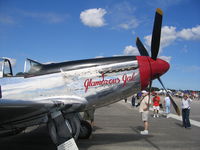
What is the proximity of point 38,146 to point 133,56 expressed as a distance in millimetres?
3530

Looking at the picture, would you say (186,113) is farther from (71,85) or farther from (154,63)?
(71,85)

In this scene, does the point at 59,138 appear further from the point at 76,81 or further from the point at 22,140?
the point at 22,140

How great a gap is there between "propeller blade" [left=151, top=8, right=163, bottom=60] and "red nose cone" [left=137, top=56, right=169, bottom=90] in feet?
0.72

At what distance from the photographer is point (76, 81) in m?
A: 5.62

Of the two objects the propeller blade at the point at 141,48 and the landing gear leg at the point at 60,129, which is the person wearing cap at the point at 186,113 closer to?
the propeller blade at the point at 141,48

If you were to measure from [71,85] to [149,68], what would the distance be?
6.98ft

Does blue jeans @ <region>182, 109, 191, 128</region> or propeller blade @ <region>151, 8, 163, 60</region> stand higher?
propeller blade @ <region>151, 8, 163, 60</region>

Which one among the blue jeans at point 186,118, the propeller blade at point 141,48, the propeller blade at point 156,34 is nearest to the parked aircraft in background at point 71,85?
the propeller blade at point 156,34

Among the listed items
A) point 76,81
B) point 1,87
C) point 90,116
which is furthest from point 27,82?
point 90,116

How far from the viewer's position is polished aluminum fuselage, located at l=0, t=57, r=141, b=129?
5.19 metres

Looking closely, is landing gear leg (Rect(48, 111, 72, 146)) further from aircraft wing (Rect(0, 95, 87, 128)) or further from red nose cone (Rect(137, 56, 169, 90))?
red nose cone (Rect(137, 56, 169, 90))

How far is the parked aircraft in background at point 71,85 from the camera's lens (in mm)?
4756

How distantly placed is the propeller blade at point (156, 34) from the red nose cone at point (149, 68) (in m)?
0.22

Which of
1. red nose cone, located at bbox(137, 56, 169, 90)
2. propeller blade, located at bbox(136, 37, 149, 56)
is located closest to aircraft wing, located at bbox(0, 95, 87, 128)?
red nose cone, located at bbox(137, 56, 169, 90)
